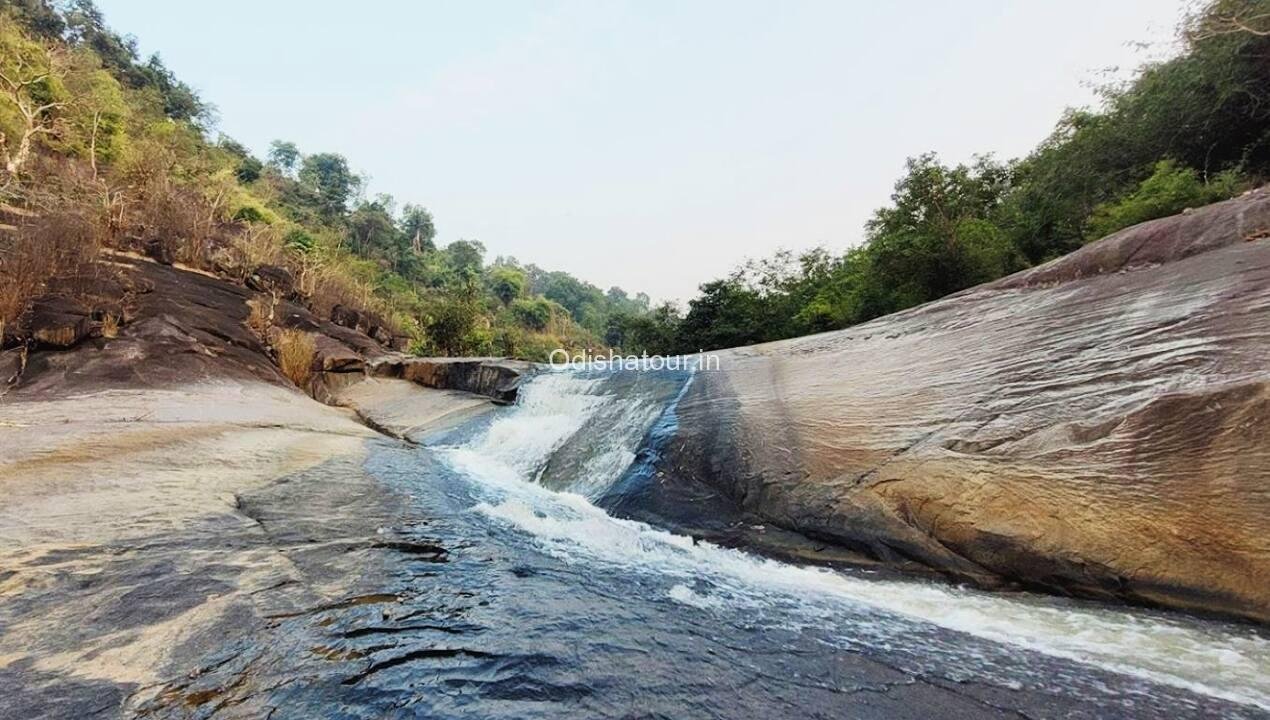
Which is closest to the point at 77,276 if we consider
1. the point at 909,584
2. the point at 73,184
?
the point at 73,184

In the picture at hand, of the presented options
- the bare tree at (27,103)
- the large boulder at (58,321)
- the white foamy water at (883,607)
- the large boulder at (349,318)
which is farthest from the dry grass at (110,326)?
the white foamy water at (883,607)

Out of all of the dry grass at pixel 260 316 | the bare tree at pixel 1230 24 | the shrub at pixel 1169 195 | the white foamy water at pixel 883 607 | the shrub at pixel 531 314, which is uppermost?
the bare tree at pixel 1230 24

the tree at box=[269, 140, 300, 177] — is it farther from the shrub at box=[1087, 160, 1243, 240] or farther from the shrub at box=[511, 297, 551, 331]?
the shrub at box=[1087, 160, 1243, 240]

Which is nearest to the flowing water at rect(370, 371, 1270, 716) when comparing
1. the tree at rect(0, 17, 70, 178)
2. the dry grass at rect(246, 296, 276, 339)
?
the dry grass at rect(246, 296, 276, 339)

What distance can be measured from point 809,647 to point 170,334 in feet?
34.3

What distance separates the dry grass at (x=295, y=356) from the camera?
10719 millimetres

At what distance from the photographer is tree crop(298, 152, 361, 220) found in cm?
3903

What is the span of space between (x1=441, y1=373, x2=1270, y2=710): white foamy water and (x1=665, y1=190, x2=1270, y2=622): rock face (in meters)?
0.23

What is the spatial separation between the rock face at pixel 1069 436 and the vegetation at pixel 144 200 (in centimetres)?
1022

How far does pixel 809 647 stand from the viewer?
89.6 inches

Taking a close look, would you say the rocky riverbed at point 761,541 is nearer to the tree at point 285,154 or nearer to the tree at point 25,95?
the tree at point 25,95

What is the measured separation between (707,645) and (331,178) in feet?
157

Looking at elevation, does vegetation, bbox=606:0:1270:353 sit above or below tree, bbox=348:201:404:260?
below

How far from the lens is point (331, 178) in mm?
40500
